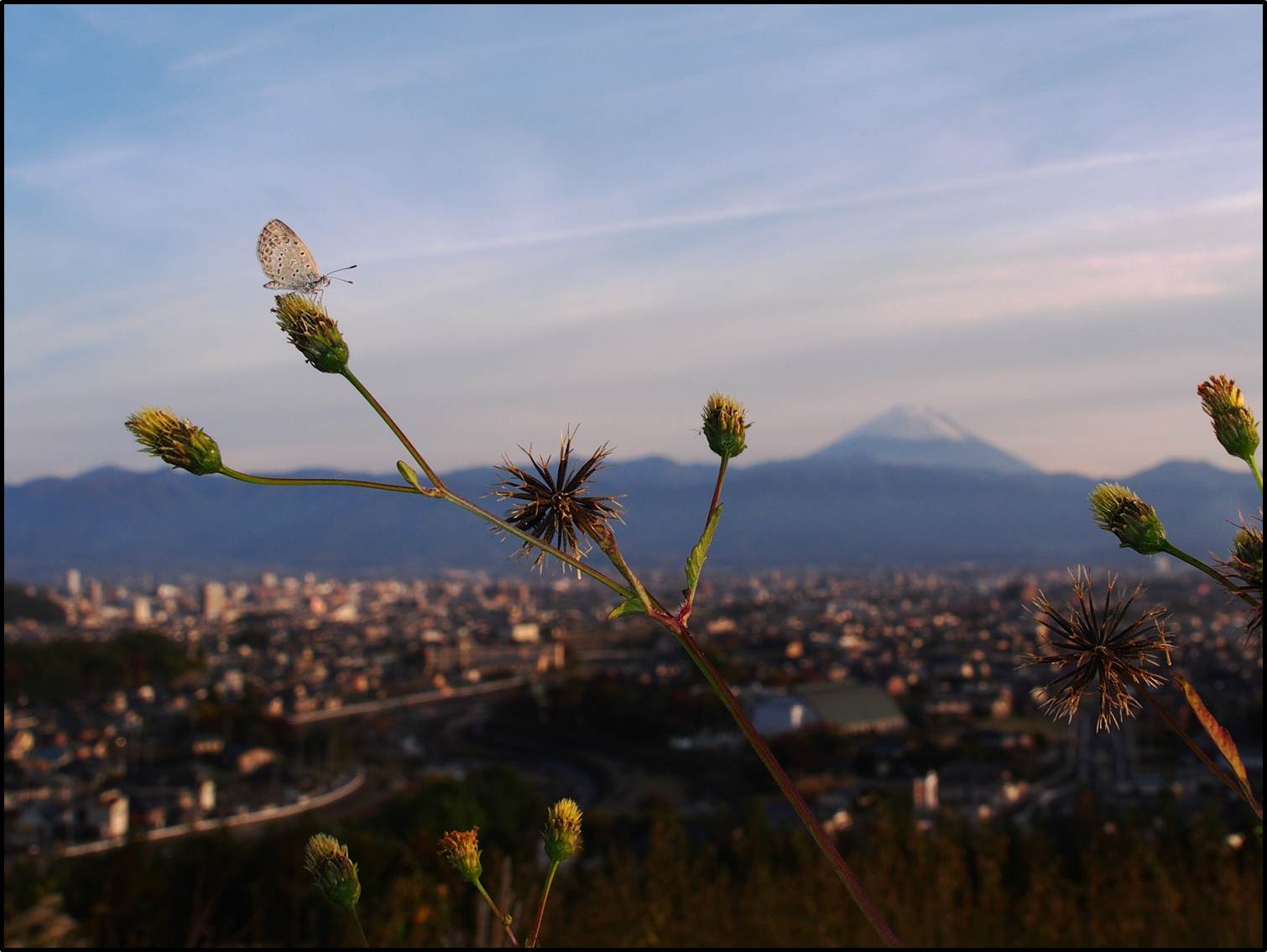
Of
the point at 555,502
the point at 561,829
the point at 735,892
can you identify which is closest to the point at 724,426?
the point at 555,502

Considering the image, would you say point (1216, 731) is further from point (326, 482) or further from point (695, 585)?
point (326, 482)

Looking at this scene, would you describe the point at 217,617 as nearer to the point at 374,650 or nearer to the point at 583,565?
the point at 374,650

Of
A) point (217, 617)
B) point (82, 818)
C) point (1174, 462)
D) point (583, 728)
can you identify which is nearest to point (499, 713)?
point (583, 728)

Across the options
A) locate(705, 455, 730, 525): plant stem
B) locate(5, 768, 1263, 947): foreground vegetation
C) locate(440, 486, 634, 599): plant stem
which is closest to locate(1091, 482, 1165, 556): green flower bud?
locate(705, 455, 730, 525): plant stem

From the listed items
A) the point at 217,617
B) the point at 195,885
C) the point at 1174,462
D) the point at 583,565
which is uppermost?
the point at 1174,462

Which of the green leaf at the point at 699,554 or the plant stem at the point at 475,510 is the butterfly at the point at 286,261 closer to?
the plant stem at the point at 475,510

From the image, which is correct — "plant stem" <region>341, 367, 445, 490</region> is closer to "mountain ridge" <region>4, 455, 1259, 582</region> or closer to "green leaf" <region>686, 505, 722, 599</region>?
"green leaf" <region>686, 505, 722, 599</region>

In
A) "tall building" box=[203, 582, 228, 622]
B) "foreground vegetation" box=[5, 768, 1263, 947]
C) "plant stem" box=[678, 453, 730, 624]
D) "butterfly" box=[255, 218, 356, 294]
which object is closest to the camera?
"plant stem" box=[678, 453, 730, 624]
